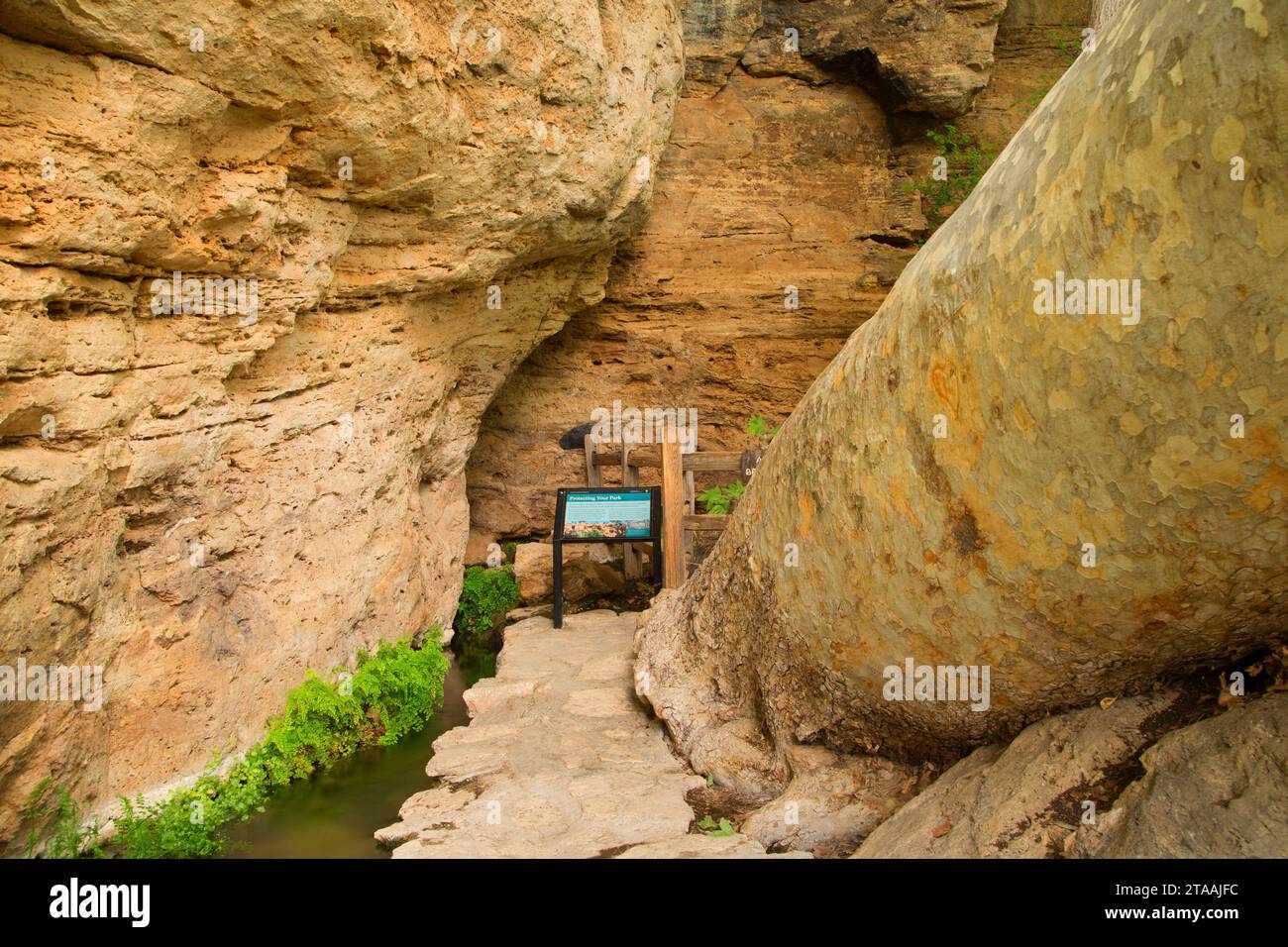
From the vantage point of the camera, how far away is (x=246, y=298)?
5.09 meters

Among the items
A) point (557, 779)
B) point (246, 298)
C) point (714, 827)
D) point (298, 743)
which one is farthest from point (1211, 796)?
point (246, 298)

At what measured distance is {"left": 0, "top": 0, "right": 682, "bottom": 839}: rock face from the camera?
3969 mm

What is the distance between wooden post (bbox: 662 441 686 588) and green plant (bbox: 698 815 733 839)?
3.20m

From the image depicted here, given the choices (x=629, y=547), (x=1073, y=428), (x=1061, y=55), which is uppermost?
(x=1061, y=55)

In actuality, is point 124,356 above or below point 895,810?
above

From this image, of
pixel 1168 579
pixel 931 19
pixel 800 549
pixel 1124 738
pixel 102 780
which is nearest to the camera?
pixel 1168 579

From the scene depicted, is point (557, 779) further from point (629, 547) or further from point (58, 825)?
point (629, 547)

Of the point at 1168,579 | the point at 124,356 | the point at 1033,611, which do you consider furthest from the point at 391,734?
the point at 1168,579

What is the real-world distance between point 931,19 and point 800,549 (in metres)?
6.73

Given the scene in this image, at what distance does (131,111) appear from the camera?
Answer: 4109mm

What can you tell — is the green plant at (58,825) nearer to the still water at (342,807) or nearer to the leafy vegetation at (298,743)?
the leafy vegetation at (298,743)

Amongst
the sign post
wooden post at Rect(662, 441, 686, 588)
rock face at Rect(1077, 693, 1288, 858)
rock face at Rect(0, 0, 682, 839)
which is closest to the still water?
rock face at Rect(0, 0, 682, 839)

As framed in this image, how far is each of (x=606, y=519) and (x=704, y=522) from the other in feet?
2.57

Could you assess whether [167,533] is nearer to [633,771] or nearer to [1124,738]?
[633,771]
